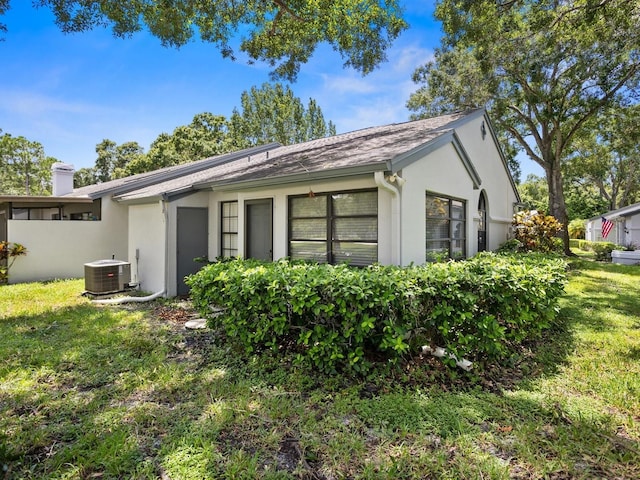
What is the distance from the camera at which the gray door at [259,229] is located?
785 centimetres

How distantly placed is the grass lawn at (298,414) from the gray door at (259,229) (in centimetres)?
286

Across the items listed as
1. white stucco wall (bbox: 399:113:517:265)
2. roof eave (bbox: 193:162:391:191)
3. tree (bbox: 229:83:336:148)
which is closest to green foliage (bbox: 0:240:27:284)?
roof eave (bbox: 193:162:391:191)

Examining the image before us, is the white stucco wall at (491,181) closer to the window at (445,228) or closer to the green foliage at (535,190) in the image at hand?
the window at (445,228)

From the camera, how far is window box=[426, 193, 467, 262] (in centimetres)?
716

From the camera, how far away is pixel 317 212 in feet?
22.6

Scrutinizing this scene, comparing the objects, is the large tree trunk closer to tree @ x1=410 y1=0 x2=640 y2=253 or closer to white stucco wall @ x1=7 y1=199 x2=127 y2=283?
tree @ x1=410 y1=0 x2=640 y2=253

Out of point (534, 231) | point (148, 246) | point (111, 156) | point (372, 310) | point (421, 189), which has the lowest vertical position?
point (372, 310)

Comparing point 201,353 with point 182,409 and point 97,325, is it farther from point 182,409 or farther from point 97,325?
point 97,325

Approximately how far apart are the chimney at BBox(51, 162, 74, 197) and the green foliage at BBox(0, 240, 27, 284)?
4393mm

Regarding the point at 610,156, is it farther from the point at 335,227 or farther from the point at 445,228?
the point at 335,227

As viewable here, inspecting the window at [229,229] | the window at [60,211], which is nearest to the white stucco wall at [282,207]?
the window at [229,229]

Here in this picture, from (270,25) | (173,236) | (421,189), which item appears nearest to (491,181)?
(421,189)

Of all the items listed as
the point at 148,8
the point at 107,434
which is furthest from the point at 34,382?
the point at 148,8

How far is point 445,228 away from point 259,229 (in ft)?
13.9
